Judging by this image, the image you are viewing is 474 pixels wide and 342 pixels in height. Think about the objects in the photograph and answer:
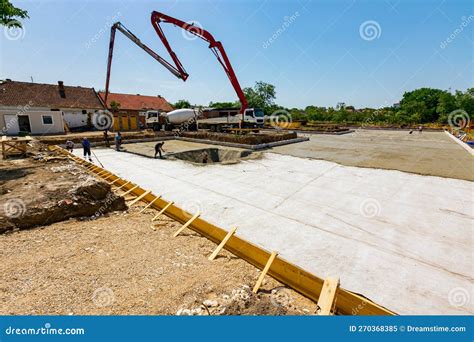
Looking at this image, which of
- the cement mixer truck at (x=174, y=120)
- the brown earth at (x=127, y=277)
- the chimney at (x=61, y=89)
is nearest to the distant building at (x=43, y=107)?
the chimney at (x=61, y=89)

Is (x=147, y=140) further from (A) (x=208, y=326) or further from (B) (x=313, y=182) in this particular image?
(A) (x=208, y=326)

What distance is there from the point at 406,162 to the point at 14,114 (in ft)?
108

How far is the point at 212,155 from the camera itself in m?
16.7

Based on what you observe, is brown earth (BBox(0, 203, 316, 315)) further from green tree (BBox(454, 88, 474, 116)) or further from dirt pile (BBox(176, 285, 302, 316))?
green tree (BBox(454, 88, 474, 116))

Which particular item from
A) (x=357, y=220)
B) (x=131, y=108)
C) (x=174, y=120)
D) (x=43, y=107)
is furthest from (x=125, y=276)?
(x=131, y=108)

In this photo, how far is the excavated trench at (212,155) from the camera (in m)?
14.9

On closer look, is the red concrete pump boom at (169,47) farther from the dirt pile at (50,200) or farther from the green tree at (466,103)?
the green tree at (466,103)

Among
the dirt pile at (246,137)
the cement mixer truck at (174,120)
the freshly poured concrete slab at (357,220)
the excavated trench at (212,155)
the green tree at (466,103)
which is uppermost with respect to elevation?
the green tree at (466,103)

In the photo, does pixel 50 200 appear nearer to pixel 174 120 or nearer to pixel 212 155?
pixel 212 155

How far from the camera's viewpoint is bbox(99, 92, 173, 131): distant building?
31628 mm

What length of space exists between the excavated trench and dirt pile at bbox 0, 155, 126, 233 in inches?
293

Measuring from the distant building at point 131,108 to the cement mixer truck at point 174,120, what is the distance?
5129 mm

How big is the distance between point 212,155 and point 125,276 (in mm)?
13376

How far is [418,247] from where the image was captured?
4.60 m
